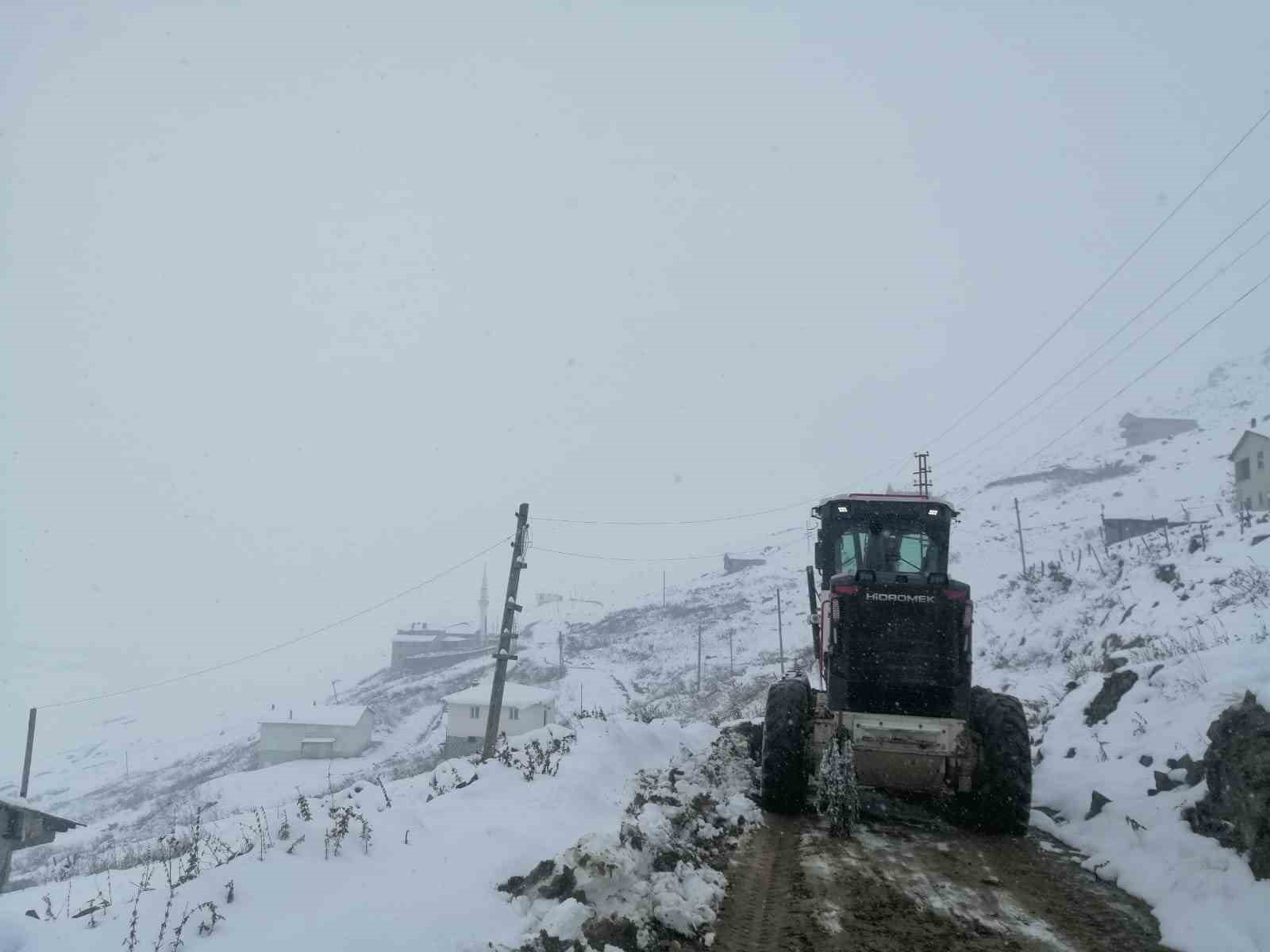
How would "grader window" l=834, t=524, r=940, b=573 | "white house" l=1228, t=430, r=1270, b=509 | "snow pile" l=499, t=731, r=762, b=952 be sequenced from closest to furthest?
"snow pile" l=499, t=731, r=762, b=952, "grader window" l=834, t=524, r=940, b=573, "white house" l=1228, t=430, r=1270, b=509

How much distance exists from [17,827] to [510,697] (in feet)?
113

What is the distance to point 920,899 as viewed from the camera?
621 centimetres

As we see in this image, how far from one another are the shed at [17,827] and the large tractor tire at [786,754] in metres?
21.4

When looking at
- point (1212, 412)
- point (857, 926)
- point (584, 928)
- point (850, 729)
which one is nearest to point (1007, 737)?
point (850, 729)

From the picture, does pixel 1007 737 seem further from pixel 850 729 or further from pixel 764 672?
pixel 764 672

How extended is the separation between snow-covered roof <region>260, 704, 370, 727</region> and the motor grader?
5743 centimetres

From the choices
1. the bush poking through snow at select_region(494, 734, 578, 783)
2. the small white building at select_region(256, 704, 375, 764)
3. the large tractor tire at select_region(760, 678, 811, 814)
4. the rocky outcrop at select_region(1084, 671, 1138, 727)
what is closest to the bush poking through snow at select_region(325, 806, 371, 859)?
the bush poking through snow at select_region(494, 734, 578, 783)

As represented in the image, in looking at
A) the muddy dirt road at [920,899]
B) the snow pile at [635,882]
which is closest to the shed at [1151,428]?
the muddy dirt road at [920,899]

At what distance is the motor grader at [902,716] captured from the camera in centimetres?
827

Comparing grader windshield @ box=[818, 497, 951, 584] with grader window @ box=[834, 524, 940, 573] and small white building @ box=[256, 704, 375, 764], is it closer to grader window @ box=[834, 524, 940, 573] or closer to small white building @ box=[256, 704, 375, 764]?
grader window @ box=[834, 524, 940, 573]

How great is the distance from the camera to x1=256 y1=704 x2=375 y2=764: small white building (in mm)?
57844

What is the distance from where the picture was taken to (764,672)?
136 ft

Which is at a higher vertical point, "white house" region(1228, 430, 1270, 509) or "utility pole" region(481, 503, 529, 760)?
"white house" region(1228, 430, 1270, 509)

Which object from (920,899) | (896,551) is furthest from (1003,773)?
(896,551)
